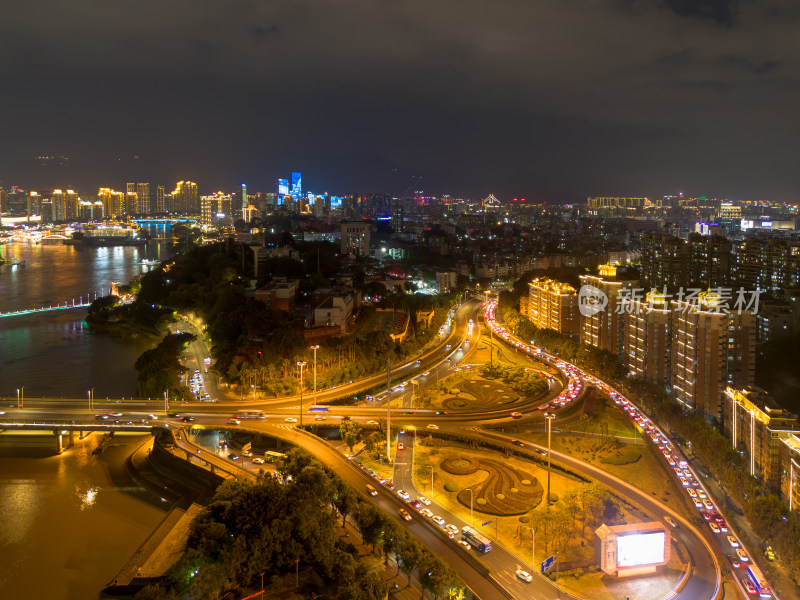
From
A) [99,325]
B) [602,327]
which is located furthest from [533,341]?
[99,325]

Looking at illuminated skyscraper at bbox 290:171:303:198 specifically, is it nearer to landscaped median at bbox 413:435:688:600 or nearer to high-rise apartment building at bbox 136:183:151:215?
high-rise apartment building at bbox 136:183:151:215

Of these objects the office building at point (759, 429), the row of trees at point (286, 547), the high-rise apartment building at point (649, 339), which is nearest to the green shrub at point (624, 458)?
the office building at point (759, 429)

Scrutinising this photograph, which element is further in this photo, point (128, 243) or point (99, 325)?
point (128, 243)

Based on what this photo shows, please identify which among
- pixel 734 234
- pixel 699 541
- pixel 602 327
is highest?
pixel 734 234

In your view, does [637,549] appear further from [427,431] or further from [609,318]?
[609,318]

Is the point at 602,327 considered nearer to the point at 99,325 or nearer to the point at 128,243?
the point at 99,325

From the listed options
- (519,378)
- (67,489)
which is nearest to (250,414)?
(67,489)
